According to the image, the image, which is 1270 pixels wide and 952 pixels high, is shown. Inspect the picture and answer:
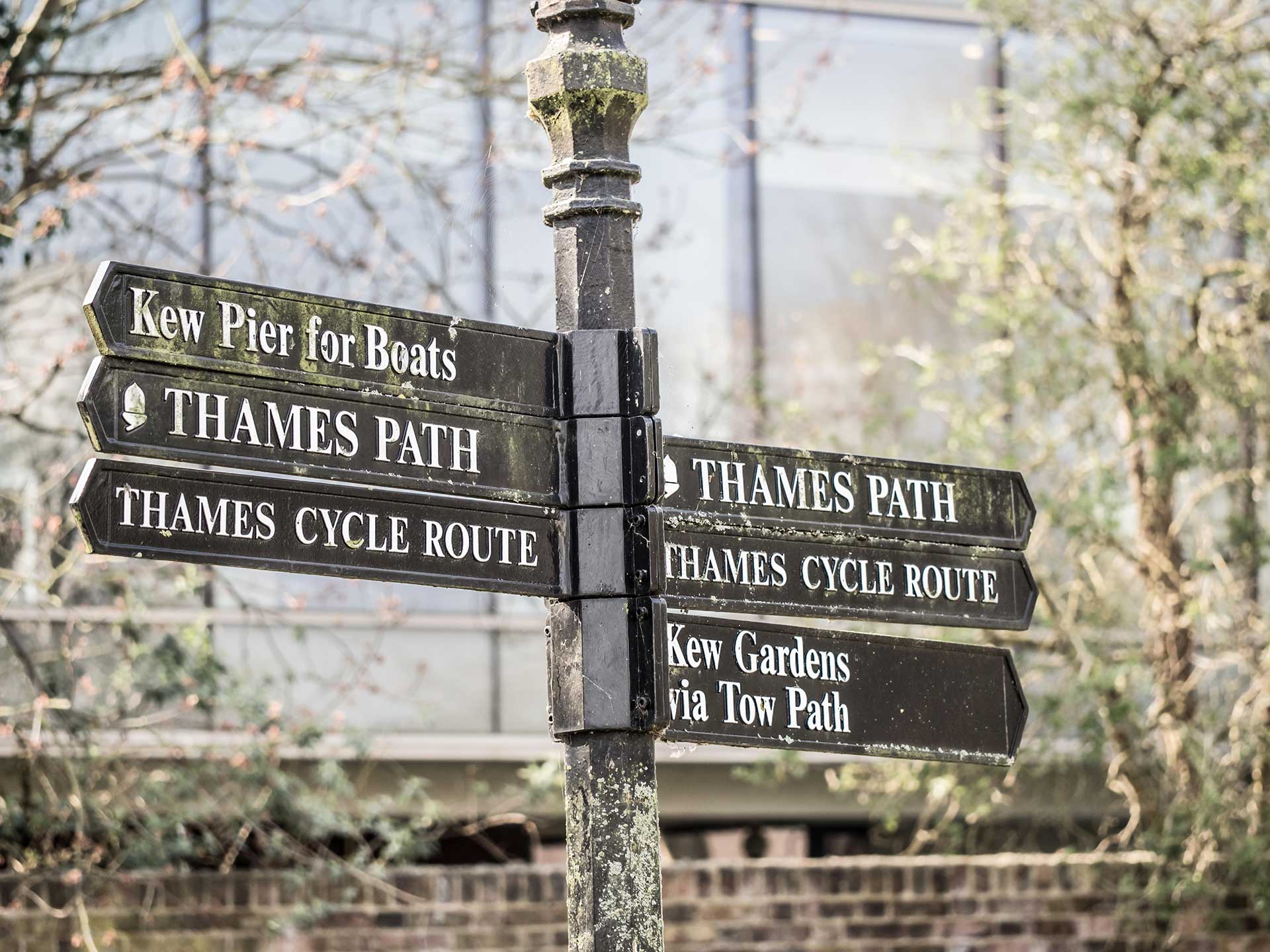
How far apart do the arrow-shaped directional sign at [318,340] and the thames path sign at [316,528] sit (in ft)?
0.67

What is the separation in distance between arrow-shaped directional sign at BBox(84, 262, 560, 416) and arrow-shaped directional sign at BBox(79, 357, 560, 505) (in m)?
0.03

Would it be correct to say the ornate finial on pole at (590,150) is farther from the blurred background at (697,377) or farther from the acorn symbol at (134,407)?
the blurred background at (697,377)

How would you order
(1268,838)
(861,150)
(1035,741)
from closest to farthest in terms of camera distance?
1. (1268,838)
2. (1035,741)
3. (861,150)

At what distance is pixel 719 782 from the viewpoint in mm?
11008

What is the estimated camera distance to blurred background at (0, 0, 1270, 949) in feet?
Result: 26.4

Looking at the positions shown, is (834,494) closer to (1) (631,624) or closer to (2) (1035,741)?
(1) (631,624)

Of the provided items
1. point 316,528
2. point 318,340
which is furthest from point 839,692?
point 318,340

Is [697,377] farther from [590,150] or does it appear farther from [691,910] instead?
[590,150]

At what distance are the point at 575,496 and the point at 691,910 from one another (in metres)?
4.78

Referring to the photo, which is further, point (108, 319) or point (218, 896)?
point (218, 896)

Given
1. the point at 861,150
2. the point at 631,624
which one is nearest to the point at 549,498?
the point at 631,624

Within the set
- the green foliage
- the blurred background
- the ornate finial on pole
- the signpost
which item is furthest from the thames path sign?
the green foliage

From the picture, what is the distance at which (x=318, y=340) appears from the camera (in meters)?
3.38

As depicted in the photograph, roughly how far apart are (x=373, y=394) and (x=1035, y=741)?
703cm
